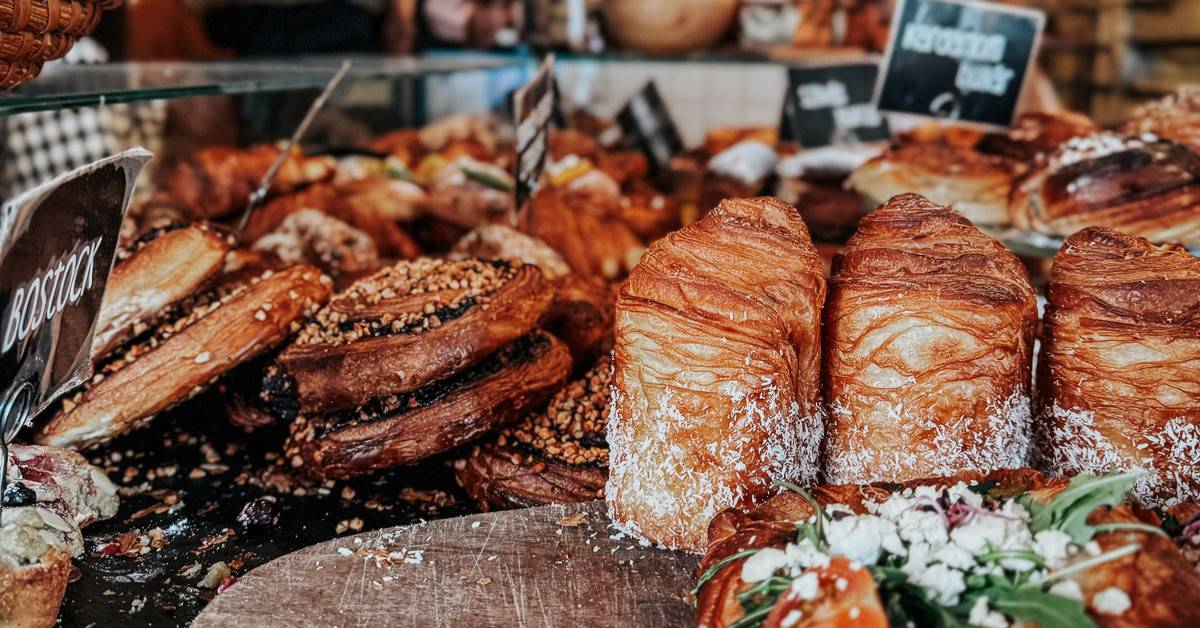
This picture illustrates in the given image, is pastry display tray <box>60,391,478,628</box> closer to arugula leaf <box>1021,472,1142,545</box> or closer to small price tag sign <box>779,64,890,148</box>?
arugula leaf <box>1021,472,1142,545</box>

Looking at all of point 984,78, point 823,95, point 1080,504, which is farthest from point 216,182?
point 1080,504

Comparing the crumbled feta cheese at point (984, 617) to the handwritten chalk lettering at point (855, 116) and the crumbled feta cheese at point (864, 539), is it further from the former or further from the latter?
the handwritten chalk lettering at point (855, 116)

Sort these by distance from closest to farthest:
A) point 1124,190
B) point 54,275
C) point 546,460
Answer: point 54,275 < point 546,460 < point 1124,190

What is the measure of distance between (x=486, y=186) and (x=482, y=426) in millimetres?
1770

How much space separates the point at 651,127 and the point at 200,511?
2957 mm

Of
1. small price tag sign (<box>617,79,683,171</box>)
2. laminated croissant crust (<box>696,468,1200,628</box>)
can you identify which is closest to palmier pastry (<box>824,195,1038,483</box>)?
laminated croissant crust (<box>696,468,1200,628</box>)

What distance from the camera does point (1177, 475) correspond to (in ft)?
6.21

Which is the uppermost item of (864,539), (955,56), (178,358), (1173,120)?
(955,56)

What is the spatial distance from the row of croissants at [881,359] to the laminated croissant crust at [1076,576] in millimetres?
179

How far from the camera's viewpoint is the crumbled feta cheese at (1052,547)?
1328mm

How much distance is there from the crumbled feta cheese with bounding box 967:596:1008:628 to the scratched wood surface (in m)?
0.55

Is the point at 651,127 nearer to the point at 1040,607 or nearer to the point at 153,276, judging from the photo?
the point at 153,276

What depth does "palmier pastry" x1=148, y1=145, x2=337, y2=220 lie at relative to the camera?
11.0 ft

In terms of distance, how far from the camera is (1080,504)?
1.41 meters
